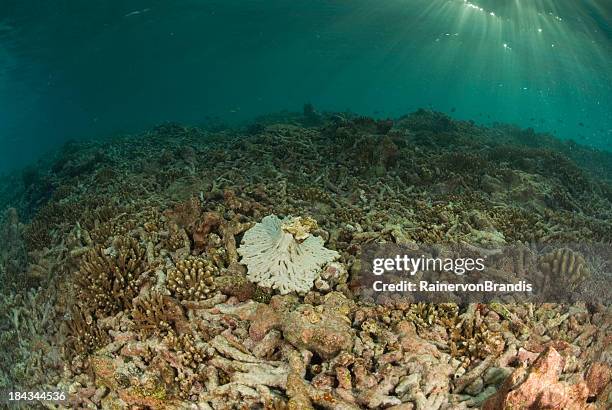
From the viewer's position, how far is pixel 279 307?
6031 millimetres

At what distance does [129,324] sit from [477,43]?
64.5 m

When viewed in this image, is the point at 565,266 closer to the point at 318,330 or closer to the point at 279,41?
the point at 318,330

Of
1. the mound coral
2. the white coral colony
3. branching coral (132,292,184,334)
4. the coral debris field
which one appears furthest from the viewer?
the mound coral

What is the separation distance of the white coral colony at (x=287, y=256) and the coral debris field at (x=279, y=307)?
0.04 meters

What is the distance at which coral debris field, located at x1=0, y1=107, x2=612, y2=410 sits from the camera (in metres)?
4.98

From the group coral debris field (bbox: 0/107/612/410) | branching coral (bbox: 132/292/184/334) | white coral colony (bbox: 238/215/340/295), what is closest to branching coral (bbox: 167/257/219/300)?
coral debris field (bbox: 0/107/612/410)

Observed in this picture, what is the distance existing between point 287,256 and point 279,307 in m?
1.08

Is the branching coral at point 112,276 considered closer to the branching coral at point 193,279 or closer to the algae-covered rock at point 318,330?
the branching coral at point 193,279

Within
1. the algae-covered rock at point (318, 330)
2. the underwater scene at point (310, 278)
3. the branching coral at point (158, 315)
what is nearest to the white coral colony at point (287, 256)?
the underwater scene at point (310, 278)

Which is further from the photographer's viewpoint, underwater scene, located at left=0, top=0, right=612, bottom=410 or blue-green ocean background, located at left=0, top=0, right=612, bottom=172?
blue-green ocean background, located at left=0, top=0, right=612, bottom=172

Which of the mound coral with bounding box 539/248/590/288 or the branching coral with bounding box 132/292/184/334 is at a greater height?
the branching coral with bounding box 132/292/184/334

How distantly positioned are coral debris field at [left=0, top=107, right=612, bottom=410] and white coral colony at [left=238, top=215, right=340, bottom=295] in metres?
0.04

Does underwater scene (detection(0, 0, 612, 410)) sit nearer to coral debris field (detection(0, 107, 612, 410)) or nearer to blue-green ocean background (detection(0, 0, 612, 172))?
coral debris field (detection(0, 107, 612, 410))

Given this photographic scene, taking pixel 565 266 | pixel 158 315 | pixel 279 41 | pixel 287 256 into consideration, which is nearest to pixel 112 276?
pixel 158 315
